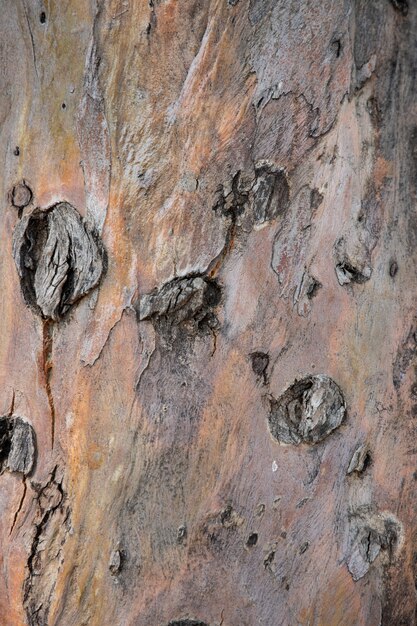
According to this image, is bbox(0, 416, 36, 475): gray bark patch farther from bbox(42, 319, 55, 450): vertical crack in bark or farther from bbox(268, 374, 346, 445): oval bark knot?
bbox(268, 374, 346, 445): oval bark knot

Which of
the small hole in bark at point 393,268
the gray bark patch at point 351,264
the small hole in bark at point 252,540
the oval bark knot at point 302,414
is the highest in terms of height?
the small hole in bark at point 393,268

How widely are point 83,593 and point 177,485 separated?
24 centimetres

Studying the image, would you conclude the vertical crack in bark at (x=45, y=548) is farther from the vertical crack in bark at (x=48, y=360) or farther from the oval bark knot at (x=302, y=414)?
the oval bark knot at (x=302, y=414)

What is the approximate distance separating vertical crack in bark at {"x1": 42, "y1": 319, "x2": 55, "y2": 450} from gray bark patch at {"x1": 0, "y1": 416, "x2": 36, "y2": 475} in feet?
0.15

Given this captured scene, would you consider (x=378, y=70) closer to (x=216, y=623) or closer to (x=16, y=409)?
(x=16, y=409)

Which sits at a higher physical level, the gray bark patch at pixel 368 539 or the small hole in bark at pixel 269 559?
the gray bark patch at pixel 368 539

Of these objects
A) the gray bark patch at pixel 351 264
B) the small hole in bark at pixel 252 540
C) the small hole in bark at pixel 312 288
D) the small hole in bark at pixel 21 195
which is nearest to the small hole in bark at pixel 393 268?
the gray bark patch at pixel 351 264

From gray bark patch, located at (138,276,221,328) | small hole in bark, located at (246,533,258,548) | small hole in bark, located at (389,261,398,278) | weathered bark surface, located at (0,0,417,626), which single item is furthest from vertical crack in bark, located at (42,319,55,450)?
small hole in bark, located at (389,261,398,278)

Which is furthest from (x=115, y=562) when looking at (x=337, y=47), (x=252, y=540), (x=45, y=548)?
(x=337, y=47)

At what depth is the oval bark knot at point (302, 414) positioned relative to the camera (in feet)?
3.59

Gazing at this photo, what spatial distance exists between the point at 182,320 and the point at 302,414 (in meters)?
0.28

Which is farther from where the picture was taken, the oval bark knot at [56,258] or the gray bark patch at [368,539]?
the gray bark patch at [368,539]

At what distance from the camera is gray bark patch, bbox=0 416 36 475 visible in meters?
1.08

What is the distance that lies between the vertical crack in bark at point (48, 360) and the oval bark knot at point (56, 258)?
0.03m
